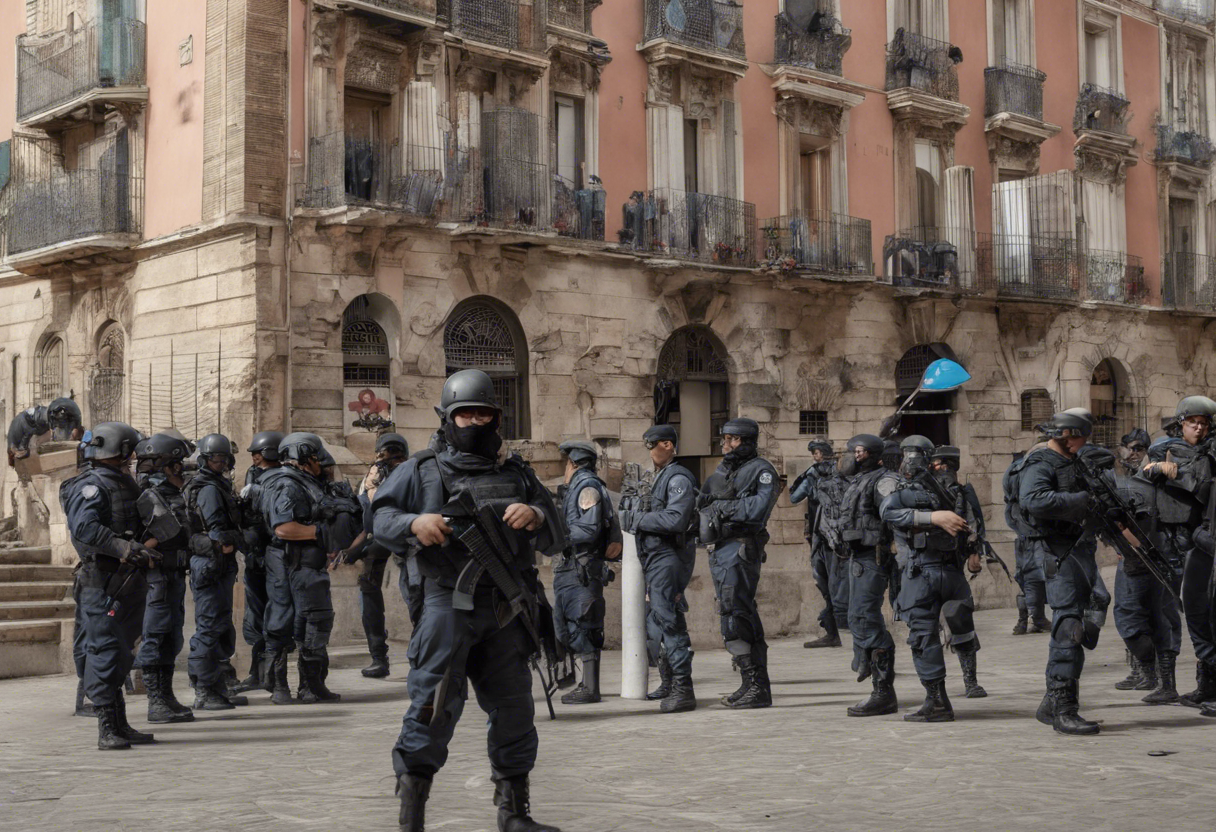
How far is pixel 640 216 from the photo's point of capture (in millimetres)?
20750

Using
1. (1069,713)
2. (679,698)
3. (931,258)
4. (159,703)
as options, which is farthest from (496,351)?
(1069,713)

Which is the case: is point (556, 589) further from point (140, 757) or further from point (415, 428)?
point (415, 428)

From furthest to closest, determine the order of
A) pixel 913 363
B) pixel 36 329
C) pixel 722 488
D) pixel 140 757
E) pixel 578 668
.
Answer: pixel 913 363 < pixel 36 329 < pixel 578 668 < pixel 722 488 < pixel 140 757

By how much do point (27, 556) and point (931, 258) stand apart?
1559 centimetres

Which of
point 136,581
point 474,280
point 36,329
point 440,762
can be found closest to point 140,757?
point 136,581

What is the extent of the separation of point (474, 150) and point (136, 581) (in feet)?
37.0

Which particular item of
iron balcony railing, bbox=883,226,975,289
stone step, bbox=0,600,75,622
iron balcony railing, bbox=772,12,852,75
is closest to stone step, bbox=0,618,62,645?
stone step, bbox=0,600,75,622

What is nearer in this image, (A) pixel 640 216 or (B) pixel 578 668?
(B) pixel 578 668

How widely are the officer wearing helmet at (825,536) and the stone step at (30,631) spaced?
696 cm

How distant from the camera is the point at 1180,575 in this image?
9883 millimetres

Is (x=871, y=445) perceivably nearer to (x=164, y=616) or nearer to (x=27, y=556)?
(x=164, y=616)

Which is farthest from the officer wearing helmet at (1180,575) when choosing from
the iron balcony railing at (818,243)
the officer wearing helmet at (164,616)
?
the iron balcony railing at (818,243)

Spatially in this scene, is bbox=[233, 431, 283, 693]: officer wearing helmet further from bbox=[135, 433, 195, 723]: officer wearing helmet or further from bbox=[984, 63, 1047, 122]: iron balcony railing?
bbox=[984, 63, 1047, 122]: iron balcony railing

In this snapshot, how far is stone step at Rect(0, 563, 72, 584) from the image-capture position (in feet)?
46.7
